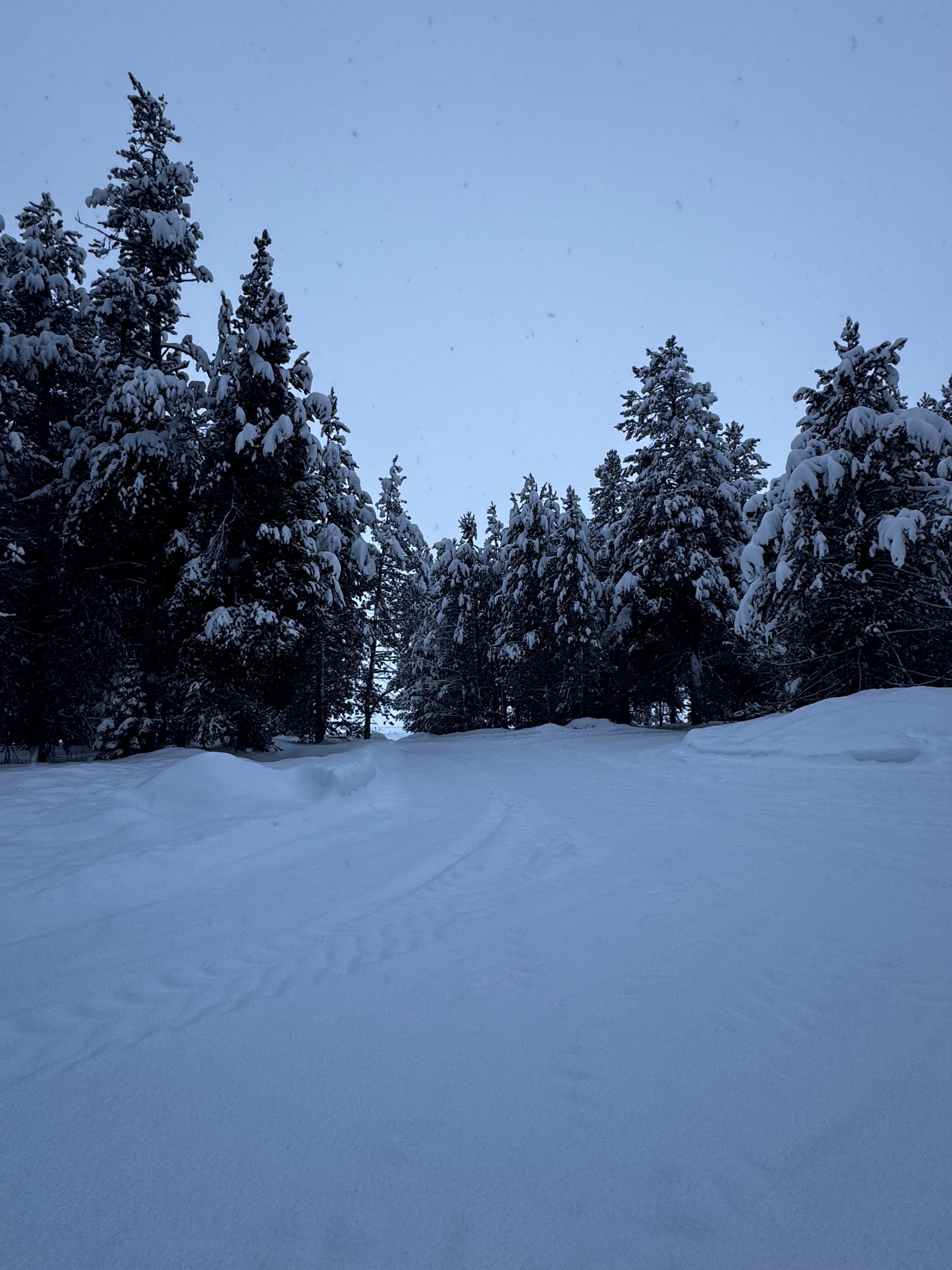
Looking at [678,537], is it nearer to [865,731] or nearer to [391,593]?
[865,731]

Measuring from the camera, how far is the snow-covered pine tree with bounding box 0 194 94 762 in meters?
13.0

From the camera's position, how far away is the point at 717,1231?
4.37 feet

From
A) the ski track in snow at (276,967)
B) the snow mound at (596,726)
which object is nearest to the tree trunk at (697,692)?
the snow mound at (596,726)

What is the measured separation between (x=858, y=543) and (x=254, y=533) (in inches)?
503

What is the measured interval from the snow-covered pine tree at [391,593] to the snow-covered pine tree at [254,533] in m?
9.86

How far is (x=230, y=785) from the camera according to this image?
6.02m

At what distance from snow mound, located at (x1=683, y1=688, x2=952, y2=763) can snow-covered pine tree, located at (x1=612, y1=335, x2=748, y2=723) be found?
7507mm

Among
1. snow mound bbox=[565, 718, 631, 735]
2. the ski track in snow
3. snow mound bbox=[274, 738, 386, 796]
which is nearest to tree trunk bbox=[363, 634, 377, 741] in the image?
snow mound bbox=[565, 718, 631, 735]

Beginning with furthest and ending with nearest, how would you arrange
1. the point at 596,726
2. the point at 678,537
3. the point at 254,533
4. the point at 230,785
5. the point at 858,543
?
the point at 596,726 < the point at 678,537 < the point at 254,533 < the point at 858,543 < the point at 230,785

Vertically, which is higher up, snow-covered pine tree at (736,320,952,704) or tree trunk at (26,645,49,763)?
snow-covered pine tree at (736,320,952,704)

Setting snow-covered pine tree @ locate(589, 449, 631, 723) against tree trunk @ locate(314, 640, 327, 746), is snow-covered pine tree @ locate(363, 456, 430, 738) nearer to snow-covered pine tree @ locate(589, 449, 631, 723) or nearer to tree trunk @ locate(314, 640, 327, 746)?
tree trunk @ locate(314, 640, 327, 746)

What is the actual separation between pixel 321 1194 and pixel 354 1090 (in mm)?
392

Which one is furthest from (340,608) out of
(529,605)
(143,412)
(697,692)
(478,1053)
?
(478,1053)

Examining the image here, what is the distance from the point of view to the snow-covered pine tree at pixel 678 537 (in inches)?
703
